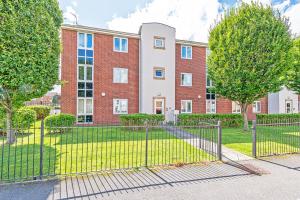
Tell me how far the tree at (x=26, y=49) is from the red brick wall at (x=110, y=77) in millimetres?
7396

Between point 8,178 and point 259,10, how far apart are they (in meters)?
16.5

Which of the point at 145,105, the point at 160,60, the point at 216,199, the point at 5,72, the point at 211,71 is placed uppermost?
the point at 160,60

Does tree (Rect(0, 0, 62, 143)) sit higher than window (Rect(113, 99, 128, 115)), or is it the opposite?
tree (Rect(0, 0, 62, 143))

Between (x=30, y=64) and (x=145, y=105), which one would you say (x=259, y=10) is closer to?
(x=145, y=105)

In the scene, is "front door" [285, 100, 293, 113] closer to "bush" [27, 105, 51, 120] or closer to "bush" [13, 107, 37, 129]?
"bush" [13, 107, 37, 129]

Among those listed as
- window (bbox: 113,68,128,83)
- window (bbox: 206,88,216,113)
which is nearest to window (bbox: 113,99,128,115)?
window (bbox: 113,68,128,83)

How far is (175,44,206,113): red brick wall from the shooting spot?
2048cm

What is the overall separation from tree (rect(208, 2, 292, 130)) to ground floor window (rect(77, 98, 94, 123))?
11339 mm

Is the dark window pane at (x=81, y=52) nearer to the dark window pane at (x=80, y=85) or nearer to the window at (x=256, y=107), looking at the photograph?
the dark window pane at (x=80, y=85)

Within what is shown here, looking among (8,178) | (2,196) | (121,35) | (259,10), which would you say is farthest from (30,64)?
(259,10)

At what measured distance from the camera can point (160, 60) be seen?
19.1 meters

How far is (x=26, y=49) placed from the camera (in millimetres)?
8875

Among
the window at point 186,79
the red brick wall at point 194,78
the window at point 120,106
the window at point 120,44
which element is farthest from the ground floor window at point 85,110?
the window at point 186,79

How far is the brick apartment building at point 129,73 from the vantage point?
1705 centimetres
